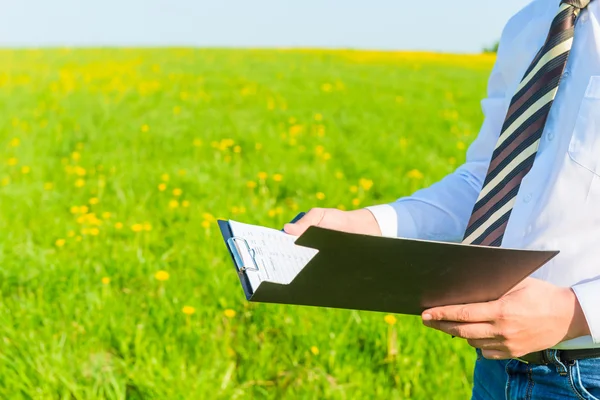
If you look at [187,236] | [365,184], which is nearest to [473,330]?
[187,236]

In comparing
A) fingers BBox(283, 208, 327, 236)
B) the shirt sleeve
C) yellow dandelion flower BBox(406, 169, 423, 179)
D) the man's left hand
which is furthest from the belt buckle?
yellow dandelion flower BBox(406, 169, 423, 179)

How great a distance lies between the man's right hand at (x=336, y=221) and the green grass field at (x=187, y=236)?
3.15 feet

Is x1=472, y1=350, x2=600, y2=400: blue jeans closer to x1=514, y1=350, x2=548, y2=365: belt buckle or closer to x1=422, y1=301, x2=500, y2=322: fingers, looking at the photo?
x1=514, y1=350, x2=548, y2=365: belt buckle

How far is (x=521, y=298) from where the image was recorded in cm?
98

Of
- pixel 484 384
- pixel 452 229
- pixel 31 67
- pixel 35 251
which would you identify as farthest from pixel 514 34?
pixel 31 67

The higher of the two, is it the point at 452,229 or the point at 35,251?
the point at 452,229

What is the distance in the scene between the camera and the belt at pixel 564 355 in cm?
112

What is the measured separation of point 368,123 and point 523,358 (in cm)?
557

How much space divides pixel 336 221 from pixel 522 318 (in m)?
0.48

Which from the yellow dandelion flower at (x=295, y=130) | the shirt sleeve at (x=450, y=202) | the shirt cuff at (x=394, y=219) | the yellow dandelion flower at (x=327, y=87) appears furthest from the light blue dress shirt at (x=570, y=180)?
the yellow dandelion flower at (x=327, y=87)

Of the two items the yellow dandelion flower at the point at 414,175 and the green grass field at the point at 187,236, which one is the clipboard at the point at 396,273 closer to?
the green grass field at the point at 187,236

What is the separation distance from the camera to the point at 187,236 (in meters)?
3.41

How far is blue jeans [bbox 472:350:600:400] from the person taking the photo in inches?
44.8

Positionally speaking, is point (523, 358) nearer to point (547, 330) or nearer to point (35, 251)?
point (547, 330)
